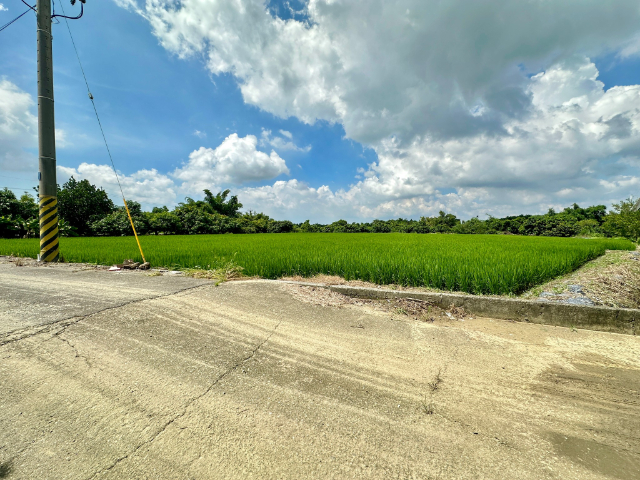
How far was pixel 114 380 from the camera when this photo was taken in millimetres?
2018

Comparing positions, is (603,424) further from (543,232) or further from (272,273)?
(543,232)

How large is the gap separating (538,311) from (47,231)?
11218 mm

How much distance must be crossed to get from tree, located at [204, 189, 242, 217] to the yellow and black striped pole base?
107ft

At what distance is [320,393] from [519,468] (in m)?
1.17

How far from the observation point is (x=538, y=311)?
11.8 ft

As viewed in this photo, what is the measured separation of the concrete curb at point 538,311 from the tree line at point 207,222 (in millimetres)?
23200

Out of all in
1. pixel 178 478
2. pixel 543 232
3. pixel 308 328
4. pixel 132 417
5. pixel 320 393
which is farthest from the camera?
pixel 543 232

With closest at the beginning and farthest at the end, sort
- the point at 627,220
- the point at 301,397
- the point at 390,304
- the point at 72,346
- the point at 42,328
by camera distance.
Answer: the point at 301,397, the point at 72,346, the point at 42,328, the point at 390,304, the point at 627,220

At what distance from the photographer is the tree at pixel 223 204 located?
4022cm

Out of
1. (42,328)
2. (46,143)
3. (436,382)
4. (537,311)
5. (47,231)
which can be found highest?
(46,143)

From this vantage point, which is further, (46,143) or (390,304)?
(46,143)

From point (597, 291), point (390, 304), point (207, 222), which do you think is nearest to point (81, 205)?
point (207, 222)

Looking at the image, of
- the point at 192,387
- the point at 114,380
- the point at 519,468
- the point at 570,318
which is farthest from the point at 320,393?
the point at 570,318

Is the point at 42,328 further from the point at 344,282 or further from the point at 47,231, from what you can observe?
the point at 47,231
